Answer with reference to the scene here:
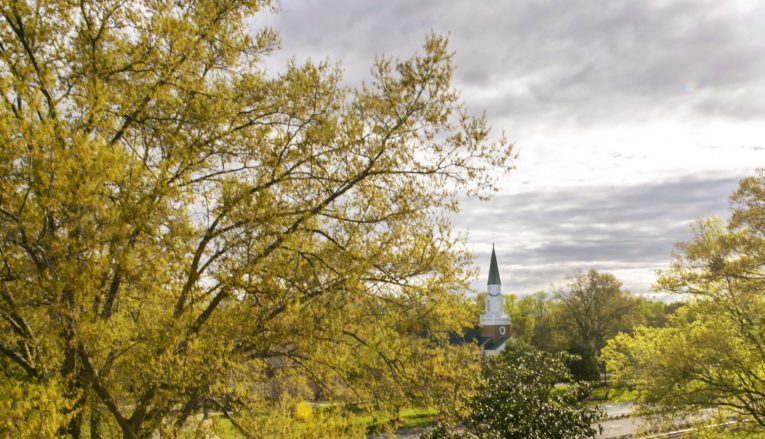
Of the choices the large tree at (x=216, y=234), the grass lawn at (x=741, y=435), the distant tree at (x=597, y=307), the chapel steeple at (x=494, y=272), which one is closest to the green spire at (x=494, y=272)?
the chapel steeple at (x=494, y=272)

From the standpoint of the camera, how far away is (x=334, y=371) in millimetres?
7398

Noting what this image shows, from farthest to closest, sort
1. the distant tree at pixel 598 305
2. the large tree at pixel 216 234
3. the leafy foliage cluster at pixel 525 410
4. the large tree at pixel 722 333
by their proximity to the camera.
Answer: the distant tree at pixel 598 305 → the large tree at pixel 722 333 → the leafy foliage cluster at pixel 525 410 → the large tree at pixel 216 234

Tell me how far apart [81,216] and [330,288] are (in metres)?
2.97

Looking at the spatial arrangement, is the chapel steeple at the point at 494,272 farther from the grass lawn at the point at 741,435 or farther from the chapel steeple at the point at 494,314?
the grass lawn at the point at 741,435

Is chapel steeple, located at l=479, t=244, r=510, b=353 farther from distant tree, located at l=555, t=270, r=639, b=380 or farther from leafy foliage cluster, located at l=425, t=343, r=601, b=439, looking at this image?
leafy foliage cluster, located at l=425, t=343, r=601, b=439

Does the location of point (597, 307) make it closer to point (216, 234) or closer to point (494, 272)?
point (494, 272)

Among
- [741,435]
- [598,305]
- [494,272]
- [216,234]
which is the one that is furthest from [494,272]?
[216,234]

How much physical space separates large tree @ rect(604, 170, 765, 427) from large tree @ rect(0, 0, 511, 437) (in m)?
11.8

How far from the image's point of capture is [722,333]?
15742mm

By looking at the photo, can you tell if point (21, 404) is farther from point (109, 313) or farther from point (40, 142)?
point (40, 142)

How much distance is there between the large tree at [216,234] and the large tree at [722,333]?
38.7ft

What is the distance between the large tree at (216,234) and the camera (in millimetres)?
5715

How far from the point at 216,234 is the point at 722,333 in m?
16.0

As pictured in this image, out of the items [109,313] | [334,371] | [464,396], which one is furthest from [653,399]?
[109,313]
